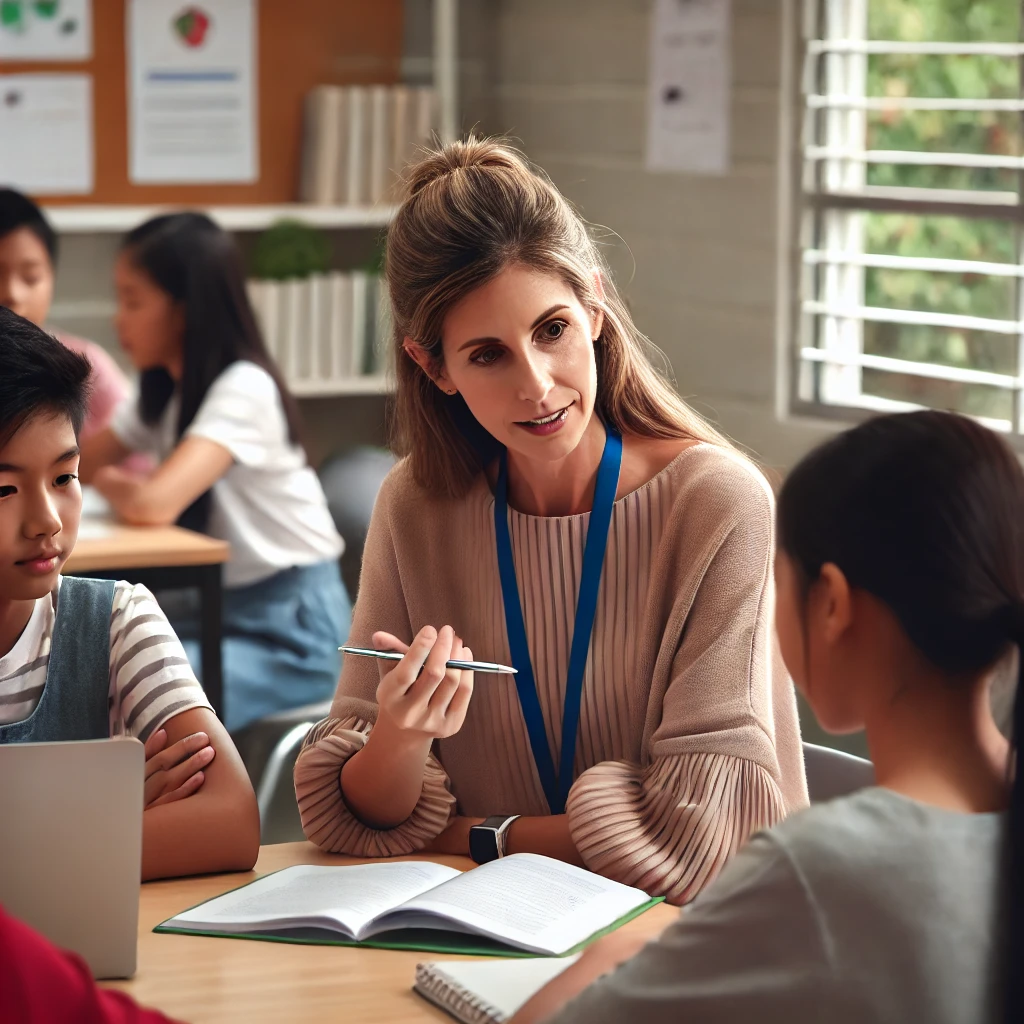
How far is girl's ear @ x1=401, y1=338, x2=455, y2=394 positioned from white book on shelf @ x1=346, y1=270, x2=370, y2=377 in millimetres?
2962

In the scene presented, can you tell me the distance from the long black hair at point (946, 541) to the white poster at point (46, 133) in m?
3.91

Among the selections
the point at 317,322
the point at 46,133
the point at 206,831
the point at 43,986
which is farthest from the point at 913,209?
the point at 43,986

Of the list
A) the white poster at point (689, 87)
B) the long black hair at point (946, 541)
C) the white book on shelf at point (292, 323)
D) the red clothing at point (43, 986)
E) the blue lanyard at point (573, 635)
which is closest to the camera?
the red clothing at point (43, 986)

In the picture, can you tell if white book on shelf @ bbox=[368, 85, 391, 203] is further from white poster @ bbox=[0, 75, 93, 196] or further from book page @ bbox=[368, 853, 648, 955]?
book page @ bbox=[368, 853, 648, 955]

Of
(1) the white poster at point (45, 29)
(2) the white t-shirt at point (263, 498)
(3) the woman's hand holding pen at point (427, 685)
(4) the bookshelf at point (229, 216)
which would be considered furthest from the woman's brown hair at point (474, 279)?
(1) the white poster at point (45, 29)

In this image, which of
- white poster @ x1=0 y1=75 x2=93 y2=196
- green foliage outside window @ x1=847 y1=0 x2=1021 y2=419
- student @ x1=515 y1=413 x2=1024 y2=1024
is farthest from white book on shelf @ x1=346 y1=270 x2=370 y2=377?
student @ x1=515 y1=413 x2=1024 y2=1024

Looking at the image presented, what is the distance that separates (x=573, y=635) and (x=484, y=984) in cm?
60

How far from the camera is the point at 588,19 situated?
13.9ft

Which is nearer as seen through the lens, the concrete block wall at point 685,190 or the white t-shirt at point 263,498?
the white t-shirt at point 263,498

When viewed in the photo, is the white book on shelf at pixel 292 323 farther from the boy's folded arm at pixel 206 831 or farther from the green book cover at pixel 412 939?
the green book cover at pixel 412 939

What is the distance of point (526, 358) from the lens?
168 cm

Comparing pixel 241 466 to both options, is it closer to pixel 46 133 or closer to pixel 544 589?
pixel 46 133

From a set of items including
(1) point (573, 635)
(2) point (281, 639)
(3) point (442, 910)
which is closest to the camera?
(3) point (442, 910)

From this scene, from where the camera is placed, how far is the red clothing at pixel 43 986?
944 mm
